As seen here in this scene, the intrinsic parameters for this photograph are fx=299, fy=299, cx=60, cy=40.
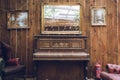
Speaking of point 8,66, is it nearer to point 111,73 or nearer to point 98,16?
point 111,73

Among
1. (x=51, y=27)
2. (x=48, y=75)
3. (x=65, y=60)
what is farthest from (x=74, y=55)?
(x=51, y=27)

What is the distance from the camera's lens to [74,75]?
24.0 feet

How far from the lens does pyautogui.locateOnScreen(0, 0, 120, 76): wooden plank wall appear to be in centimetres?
818

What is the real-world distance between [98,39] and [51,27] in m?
1.33

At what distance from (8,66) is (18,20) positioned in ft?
5.16

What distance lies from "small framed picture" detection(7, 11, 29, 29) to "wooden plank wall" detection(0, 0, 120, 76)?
0.10 meters

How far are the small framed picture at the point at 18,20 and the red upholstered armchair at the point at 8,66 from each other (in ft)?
2.47

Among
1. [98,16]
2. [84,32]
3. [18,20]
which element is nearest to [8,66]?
[18,20]

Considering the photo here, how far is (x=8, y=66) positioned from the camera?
23.5 ft

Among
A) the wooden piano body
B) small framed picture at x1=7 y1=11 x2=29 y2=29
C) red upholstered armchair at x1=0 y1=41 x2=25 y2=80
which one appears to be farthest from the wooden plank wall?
the wooden piano body

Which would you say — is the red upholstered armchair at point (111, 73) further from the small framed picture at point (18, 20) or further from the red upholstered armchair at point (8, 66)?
the small framed picture at point (18, 20)

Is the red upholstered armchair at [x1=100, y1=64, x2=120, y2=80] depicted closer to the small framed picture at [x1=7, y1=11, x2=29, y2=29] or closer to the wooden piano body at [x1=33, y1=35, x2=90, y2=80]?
the wooden piano body at [x1=33, y1=35, x2=90, y2=80]

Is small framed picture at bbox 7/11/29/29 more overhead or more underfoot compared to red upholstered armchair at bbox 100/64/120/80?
more overhead

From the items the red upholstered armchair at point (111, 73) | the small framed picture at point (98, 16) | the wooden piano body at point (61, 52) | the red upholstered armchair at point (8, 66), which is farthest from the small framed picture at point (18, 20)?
the red upholstered armchair at point (111, 73)
